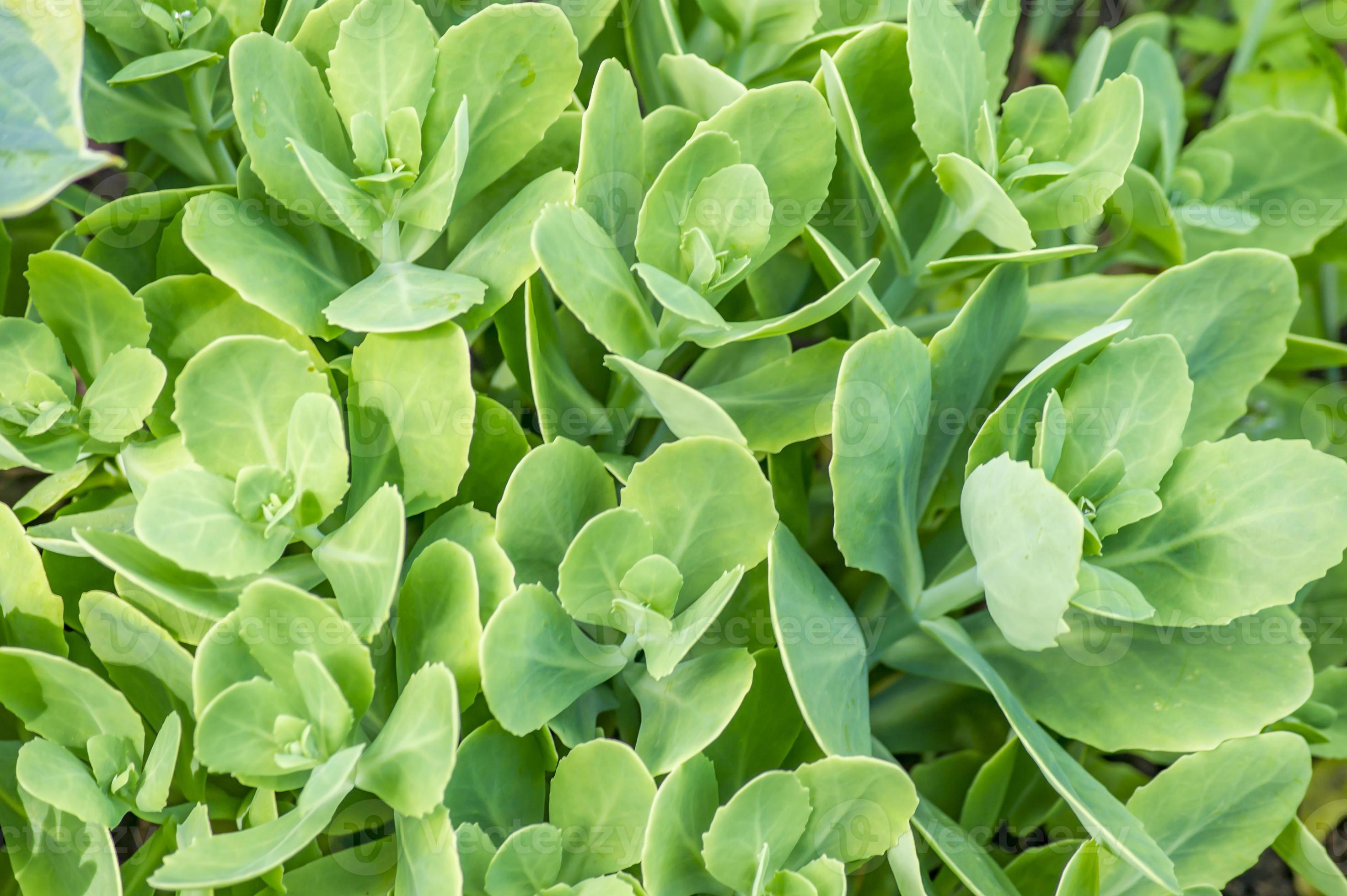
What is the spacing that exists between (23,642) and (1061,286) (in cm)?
90

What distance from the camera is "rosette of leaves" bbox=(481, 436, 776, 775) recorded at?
646mm

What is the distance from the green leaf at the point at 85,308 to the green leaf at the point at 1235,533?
0.74 metres

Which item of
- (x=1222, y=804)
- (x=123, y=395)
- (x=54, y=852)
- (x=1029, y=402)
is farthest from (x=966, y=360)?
(x=54, y=852)

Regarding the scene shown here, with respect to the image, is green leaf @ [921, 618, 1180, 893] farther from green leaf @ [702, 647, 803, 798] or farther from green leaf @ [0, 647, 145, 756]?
green leaf @ [0, 647, 145, 756]

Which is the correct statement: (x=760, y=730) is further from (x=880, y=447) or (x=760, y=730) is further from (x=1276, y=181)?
(x=1276, y=181)

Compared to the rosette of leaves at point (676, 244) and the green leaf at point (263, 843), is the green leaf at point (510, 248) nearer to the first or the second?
the rosette of leaves at point (676, 244)

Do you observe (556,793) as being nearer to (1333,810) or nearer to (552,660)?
(552,660)

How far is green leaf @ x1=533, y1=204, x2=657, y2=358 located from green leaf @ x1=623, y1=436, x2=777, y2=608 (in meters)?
0.10

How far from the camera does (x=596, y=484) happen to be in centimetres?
73

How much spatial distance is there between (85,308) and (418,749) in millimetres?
412

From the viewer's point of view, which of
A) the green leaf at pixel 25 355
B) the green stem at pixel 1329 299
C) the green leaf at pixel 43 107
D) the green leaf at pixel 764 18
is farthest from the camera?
the green stem at pixel 1329 299

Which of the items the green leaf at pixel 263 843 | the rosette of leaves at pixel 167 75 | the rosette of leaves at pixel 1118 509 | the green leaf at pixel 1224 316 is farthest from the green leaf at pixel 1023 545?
the rosette of leaves at pixel 167 75

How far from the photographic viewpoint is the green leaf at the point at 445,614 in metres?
0.64

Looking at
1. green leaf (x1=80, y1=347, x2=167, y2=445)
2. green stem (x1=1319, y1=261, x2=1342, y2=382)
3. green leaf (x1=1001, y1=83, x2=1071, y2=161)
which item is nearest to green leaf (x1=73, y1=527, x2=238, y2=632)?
green leaf (x1=80, y1=347, x2=167, y2=445)
